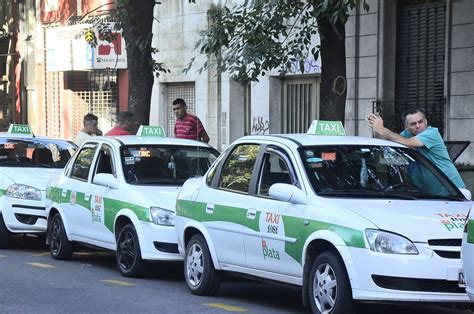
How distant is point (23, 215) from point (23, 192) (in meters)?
0.32

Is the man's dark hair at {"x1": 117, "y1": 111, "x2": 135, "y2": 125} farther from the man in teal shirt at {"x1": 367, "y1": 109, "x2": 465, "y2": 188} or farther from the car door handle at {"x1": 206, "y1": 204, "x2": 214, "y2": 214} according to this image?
the man in teal shirt at {"x1": 367, "y1": 109, "x2": 465, "y2": 188}

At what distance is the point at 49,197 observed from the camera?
13.6 metres

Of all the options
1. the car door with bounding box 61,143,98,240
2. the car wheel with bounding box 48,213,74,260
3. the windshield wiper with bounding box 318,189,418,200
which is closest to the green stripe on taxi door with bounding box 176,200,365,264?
the windshield wiper with bounding box 318,189,418,200

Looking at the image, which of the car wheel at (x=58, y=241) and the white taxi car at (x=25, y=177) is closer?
the car wheel at (x=58, y=241)

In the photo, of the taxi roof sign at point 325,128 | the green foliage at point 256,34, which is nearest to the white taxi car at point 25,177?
the green foliage at point 256,34

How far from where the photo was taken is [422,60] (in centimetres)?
1820

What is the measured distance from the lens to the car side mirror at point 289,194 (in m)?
8.74

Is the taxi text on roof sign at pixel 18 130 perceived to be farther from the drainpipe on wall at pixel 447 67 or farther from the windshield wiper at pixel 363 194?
the windshield wiper at pixel 363 194

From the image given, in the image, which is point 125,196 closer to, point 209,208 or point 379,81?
point 209,208

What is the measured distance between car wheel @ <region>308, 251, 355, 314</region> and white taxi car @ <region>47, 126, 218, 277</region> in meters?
2.93

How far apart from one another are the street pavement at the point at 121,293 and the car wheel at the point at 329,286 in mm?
754

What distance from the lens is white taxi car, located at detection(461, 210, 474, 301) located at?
272 inches

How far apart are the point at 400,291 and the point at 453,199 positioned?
5.17 feet

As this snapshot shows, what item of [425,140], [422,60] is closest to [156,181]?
[425,140]
